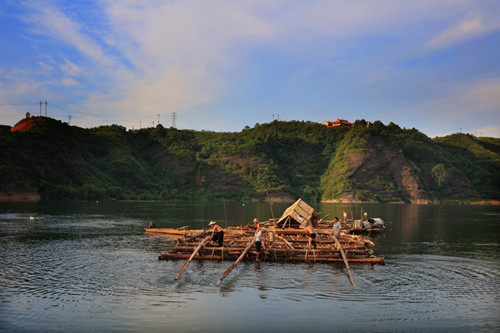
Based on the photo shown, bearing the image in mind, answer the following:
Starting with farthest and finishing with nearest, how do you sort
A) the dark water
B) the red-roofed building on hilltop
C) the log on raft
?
the red-roofed building on hilltop, the log on raft, the dark water

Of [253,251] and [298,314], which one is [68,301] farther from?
[253,251]

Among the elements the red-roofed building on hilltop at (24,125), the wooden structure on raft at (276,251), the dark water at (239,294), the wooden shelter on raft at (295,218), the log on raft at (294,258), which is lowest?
the dark water at (239,294)

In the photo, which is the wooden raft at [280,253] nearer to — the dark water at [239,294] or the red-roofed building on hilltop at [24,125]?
the dark water at [239,294]

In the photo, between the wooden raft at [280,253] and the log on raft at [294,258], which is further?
the wooden raft at [280,253]

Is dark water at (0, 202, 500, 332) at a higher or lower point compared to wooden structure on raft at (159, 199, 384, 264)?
lower

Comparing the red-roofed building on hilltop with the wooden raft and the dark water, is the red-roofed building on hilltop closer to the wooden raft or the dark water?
the dark water

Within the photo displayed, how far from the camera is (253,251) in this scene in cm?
2855

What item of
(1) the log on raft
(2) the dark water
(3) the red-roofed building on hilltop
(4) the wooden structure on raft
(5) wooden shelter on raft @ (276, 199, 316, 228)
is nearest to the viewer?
(2) the dark water

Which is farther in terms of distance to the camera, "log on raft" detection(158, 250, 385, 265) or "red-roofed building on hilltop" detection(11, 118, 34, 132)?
"red-roofed building on hilltop" detection(11, 118, 34, 132)

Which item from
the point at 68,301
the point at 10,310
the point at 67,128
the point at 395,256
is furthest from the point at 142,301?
the point at 67,128

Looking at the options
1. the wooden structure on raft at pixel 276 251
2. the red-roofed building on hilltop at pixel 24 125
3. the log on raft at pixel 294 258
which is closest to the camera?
the log on raft at pixel 294 258

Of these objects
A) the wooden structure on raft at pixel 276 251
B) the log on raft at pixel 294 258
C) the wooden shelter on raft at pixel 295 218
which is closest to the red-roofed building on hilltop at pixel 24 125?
the wooden shelter on raft at pixel 295 218

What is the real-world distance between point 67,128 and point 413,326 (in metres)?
185

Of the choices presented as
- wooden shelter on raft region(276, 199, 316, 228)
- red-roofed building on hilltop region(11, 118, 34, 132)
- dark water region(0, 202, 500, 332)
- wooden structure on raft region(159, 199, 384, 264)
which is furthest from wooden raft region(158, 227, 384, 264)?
red-roofed building on hilltop region(11, 118, 34, 132)
